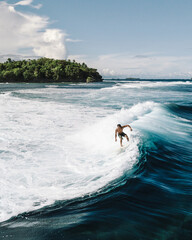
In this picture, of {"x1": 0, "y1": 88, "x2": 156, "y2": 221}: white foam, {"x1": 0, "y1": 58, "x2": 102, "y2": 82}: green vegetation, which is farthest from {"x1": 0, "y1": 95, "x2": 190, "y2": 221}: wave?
{"x1": 0, "y1": 58, "x2": 102, "y2": 82}: green vegetation

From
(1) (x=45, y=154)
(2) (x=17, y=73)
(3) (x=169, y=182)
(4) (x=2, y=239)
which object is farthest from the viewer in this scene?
(2) (x=17, y=73)

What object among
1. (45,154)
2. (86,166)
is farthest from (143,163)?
(45,154)

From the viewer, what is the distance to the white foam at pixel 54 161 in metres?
5.45

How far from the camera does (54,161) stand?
794 centimetres

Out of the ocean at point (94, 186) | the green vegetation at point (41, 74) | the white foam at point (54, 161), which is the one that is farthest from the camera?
the green vegetation at point (41, 74)

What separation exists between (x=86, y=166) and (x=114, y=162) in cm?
104

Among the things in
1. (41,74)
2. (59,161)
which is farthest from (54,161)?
(41,74)

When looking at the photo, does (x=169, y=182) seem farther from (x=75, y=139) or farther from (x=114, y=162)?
(x=75, y=139)

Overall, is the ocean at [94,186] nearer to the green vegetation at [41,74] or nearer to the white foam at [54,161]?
the white foam at [54,161]

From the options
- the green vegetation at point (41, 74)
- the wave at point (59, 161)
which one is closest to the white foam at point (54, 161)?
the wave at point (59, 161)

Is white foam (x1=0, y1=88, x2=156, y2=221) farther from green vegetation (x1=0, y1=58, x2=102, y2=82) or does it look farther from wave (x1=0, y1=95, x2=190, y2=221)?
green vegetation (x1=0, y1=58, x2=102, y2=82)

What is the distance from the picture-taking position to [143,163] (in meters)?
7.60

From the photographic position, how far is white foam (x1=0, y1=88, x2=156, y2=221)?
5453 mm

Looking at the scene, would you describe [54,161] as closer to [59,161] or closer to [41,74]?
[59,161]
